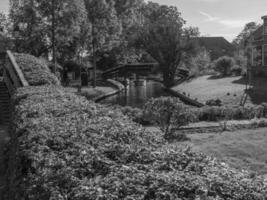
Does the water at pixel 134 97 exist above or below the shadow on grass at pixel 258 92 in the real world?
below

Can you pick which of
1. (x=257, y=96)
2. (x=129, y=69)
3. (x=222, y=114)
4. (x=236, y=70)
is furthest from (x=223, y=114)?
(x=129, y=69)

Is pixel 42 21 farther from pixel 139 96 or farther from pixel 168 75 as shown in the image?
pixel 168 75

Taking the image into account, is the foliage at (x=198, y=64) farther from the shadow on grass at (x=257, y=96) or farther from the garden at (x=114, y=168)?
the garden at (x=114, y=168)

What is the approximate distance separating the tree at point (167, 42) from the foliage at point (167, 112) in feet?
97.5

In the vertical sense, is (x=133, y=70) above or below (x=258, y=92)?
above

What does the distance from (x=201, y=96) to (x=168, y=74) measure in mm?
12839

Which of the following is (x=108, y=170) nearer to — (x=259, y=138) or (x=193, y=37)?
(x=259, y=138)

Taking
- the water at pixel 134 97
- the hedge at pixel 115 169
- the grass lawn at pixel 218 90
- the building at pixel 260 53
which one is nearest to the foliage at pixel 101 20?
the water at pixel 134 97

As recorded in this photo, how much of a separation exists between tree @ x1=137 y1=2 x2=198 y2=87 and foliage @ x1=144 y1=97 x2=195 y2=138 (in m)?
29.7

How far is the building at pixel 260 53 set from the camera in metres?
35.0

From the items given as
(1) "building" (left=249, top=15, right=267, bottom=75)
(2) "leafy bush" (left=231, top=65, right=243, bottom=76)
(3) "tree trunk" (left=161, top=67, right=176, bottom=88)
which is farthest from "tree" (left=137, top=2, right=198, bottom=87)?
(1) "building" (left=249, top=15, right=267, bottom=75)

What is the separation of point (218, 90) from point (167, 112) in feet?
63.7

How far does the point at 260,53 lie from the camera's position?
36.5m

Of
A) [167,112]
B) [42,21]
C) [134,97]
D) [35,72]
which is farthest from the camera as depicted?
[134,97]
